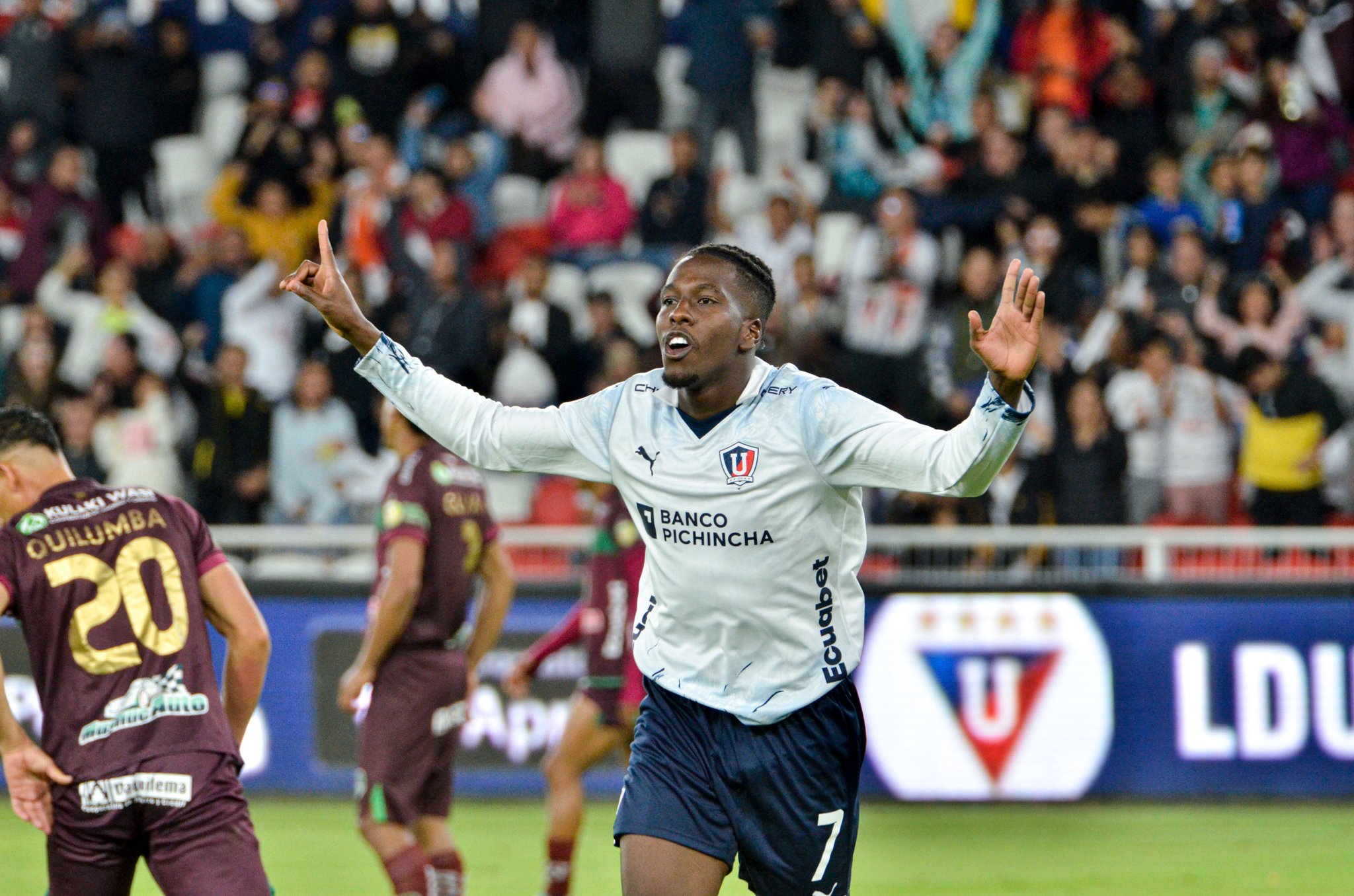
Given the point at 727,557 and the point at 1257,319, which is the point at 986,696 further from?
the point at 727,557

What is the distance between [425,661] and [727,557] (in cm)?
328

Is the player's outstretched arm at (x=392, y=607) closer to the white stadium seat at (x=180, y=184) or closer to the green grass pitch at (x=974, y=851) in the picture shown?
the green grass pitch at (x=974, y=851)

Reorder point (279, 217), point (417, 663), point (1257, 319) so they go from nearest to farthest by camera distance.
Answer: point (417, 663), point (1257, 319), point (279, 217)

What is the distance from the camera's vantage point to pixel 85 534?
5.81 m

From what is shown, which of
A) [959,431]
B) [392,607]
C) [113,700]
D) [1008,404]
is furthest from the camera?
[392,607]

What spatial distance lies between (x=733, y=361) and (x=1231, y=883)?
5.70 metres

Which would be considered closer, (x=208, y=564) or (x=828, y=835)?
(x=828, y=835)

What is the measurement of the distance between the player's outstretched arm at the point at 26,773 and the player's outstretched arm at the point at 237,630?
0.58 meters

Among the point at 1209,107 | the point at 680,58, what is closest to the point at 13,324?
the point at 680,58

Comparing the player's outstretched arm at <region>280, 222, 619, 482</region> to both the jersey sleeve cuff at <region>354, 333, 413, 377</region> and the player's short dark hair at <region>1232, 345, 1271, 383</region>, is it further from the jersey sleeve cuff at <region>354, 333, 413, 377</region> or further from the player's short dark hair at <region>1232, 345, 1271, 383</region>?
the player's short dark hair at <region>1232, 345, 1271, 383</region>

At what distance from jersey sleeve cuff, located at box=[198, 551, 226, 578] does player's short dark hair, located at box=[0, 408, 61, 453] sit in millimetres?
550

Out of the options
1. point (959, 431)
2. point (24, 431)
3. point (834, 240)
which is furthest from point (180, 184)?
point (959, 431)

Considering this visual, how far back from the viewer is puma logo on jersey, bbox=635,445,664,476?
546cm

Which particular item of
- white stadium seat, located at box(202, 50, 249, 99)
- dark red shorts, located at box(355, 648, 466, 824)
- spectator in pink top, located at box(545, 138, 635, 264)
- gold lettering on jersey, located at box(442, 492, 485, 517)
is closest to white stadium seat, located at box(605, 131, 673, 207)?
spectator in pink top, located at box(545, 138, 635, 264)
